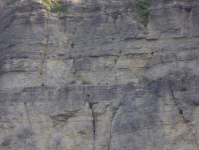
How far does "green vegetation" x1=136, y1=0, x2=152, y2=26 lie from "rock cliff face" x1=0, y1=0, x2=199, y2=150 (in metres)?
0.36

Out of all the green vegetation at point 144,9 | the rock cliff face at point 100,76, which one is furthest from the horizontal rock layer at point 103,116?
the green vegetation at point 144,9

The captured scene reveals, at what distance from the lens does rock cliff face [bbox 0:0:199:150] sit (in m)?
22.5

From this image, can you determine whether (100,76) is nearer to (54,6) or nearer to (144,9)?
(144,9)

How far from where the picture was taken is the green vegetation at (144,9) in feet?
89.2

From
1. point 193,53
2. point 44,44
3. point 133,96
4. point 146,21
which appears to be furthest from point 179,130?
point 44,44

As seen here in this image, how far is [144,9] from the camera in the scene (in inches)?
1091

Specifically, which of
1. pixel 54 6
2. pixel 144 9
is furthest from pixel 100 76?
pixel 54 6

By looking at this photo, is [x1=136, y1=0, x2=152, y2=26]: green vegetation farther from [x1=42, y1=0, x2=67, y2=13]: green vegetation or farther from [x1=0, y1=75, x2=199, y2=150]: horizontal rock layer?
[x1=42, y1=0, x2=67, y2=13]: green vegetation

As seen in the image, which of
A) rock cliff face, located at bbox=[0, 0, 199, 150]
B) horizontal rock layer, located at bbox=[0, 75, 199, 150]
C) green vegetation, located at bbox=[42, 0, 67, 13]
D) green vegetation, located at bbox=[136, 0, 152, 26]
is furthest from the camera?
green vegetation, located at bbox=[42, 0, 67, 13]

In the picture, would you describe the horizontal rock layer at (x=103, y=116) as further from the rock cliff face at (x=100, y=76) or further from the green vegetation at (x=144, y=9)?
the green vegetation at (x=144, y=9)

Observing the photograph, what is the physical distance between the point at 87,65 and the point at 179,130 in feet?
28.7

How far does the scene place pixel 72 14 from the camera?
29.2 metres

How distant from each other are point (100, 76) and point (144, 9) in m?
6.54

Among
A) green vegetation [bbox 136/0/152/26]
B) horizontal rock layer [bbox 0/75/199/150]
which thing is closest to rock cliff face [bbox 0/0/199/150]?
horizontal rock layer [bbox 0/75/199/150]
